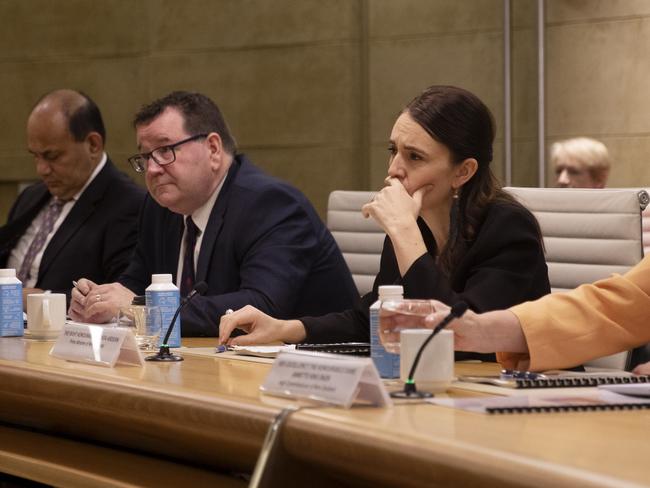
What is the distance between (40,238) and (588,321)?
295 centimetres

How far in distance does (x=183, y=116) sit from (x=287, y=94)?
9.20ft

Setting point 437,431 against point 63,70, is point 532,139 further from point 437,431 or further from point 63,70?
point 437,431

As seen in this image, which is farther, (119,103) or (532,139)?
(119,103)

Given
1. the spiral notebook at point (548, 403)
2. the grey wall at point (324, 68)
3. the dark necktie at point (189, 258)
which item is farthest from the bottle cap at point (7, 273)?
the grey wall at point (324, 68)

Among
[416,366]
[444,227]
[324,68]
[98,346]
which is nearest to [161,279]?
[98,346]

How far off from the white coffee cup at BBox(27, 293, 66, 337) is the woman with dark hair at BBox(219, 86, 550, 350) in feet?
1.76

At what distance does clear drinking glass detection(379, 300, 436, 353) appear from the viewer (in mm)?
1943

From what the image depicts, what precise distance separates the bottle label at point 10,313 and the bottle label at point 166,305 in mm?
494

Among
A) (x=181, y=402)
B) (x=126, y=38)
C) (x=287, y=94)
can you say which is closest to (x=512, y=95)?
(x=287, y=94)

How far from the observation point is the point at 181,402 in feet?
5.92

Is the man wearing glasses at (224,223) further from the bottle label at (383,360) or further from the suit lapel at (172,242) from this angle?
the bottle label at (383,360)

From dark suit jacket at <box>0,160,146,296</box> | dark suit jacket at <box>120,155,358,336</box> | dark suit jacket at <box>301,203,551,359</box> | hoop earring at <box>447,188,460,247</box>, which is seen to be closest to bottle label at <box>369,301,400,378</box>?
dark suit jacket at <box>301,203,551,359</box>

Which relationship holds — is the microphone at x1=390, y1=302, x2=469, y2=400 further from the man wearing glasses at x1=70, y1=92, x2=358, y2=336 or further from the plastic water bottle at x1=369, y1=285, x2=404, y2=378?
the man wearing glasses at x1=70, y1=92, x2=358, y2=336

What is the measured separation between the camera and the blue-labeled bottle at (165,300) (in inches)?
104
